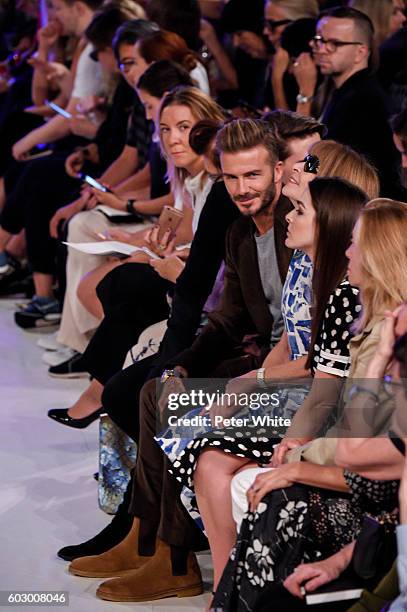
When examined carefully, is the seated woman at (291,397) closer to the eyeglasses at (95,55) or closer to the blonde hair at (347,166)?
the blonde hair at (347,166)

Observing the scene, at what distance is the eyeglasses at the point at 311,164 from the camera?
2.93 metres

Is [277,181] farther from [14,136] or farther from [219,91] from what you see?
[14,136]

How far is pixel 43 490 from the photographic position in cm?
366

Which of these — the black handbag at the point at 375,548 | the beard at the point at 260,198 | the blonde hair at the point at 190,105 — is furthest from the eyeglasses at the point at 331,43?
the black handbag at the point at 375,548

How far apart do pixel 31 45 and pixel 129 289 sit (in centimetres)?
322

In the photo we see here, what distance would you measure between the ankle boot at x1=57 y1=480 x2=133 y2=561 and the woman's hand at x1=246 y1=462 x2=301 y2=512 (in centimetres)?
77

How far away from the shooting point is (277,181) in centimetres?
321

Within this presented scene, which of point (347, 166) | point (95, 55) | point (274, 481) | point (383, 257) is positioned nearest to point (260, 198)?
point (347, 166)

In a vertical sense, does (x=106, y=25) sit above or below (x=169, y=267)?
above

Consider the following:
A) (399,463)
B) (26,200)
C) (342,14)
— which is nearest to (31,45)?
(26,200)

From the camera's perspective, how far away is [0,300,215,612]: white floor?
3.04 metres

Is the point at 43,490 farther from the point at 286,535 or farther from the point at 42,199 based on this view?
the point at 42,199

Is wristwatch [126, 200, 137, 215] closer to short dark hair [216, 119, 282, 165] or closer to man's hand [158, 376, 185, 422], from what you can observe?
short dark hair [216, 119, 282, 165]

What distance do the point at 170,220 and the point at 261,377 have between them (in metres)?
1.31
